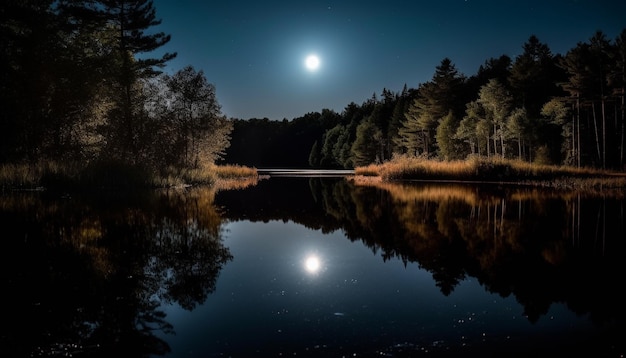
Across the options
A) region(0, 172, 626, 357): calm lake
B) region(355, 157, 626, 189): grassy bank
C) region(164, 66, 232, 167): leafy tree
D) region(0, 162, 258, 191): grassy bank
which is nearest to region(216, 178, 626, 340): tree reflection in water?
region(0, 172, 626, 357): calm lake

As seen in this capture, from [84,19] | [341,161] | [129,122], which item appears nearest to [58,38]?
[84,19]

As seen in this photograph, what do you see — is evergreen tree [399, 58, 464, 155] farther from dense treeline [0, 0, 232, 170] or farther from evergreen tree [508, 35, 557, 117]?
dense treeline [0, 0, 232, 170]

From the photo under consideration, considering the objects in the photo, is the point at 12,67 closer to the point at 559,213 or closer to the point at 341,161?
the point at 559,213

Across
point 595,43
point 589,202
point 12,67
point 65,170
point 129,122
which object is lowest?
point 589,202

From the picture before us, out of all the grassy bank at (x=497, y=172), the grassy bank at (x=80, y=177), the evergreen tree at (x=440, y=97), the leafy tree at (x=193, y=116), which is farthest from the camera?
the evergreen tree at (x=440, y=97)

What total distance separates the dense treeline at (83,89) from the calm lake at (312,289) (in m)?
20.2

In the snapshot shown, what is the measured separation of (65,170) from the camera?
27.2m

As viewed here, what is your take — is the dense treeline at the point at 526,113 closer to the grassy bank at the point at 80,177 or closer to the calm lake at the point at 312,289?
the grassy bank at the point at 80,177

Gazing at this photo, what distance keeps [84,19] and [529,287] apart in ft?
118

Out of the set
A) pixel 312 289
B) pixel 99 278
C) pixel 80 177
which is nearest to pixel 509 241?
pixel 312 289

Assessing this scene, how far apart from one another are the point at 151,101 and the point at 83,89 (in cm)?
866

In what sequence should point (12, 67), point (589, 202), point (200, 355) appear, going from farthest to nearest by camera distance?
point (12, 67), point (589, 202), point (200, 355)

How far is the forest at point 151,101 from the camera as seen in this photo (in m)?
29.8

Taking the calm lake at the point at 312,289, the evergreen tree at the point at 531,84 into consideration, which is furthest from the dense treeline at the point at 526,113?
the calm lake at the point at 312,289
